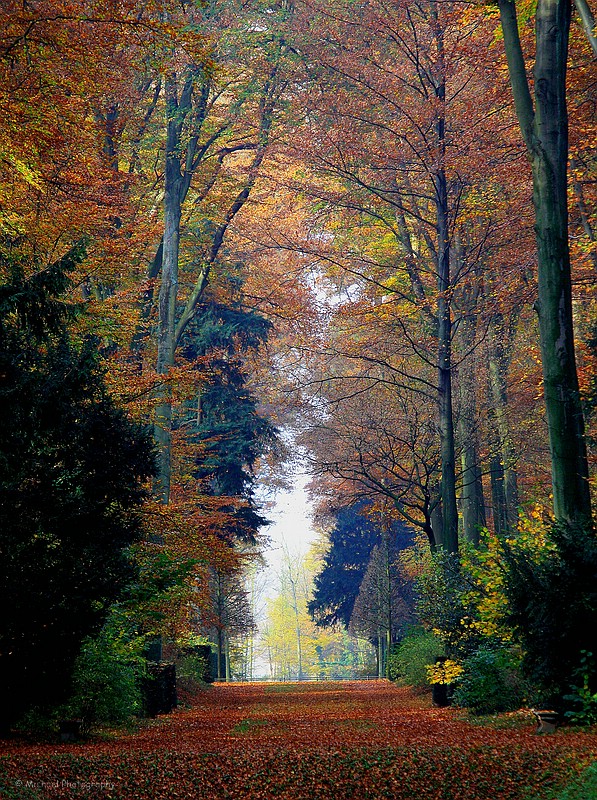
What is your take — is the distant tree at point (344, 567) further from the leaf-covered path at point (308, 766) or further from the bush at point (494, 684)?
the leaf-covered path at point (308, 766)

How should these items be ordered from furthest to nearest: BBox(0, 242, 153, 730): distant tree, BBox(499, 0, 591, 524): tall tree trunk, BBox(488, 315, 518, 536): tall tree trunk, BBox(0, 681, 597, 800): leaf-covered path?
1. BBox(488, 315, 518, 536): tall tree trunk
2. BBox(499, 0, 591, 524): tall tree trunk
3. BBox(0, 242, 153, 730): distant tree
4. BBox(0, 681, 597, 800): leaf-covered path

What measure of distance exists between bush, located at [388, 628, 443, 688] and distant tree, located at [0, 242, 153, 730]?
9419 mm

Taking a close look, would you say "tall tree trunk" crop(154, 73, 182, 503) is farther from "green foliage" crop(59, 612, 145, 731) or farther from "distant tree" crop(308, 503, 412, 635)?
"distant tree" crop(308, 503, 412, 635)

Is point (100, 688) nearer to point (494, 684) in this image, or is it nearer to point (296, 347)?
point (494, 684)

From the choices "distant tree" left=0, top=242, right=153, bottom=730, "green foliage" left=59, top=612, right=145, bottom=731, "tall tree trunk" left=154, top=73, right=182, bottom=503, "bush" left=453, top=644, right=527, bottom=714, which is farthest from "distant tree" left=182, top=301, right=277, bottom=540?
"distant tree" left=0, top=242, right=153, bottom=730

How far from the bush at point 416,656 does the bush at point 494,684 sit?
4.94 m

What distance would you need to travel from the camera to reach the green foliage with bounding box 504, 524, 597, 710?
30.4 feet

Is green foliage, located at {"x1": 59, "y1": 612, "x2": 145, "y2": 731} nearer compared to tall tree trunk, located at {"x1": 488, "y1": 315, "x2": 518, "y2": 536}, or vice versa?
green foliage, located at {"x1": 59, "y1": 612, "x2": 145, "y2": 731}

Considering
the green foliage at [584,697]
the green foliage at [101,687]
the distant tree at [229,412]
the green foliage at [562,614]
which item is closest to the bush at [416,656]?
the distant tree at [229,412]

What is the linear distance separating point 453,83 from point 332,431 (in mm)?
9522

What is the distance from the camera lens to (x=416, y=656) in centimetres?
2158

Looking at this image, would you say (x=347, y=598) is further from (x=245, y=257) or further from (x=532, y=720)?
(x=532, y=720)

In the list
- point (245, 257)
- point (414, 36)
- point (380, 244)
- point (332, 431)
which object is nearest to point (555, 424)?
point (414, 36)

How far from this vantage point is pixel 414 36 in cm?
1736
